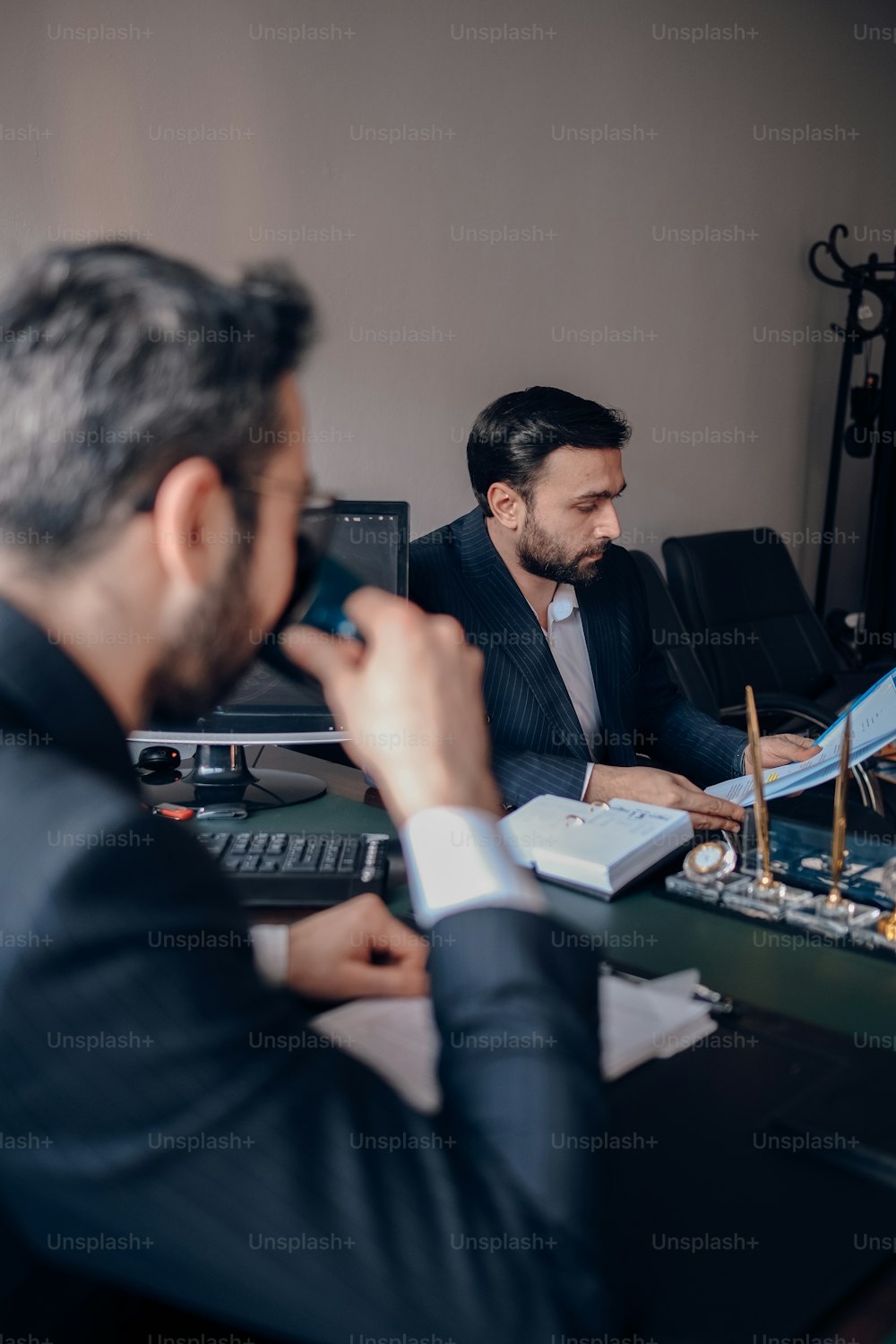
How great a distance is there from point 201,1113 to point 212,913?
112 millimetres

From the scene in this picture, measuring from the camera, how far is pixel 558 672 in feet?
7.83

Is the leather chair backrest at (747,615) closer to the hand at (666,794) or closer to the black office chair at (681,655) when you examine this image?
the black office chair at (681,655)

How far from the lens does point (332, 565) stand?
1084mm

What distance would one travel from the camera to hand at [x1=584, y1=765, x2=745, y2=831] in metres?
1.72

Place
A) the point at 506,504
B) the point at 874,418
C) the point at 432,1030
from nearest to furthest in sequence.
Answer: the point at 432,1030
the point at 506,504
the point at 874,418

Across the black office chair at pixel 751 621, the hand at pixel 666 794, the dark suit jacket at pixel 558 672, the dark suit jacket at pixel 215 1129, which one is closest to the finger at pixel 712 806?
the hand at pixel 666 794

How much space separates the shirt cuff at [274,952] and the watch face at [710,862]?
0.59 meters

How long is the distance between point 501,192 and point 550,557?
1638 millimetres

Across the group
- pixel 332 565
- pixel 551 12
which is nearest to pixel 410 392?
Result: pixel 551 12

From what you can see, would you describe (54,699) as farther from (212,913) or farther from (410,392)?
(410,392)

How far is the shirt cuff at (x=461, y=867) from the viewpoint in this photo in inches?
30.8

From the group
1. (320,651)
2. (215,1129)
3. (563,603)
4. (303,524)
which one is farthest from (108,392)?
(563,603)

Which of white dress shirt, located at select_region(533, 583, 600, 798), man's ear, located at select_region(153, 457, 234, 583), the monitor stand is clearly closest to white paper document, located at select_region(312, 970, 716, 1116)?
man's ear, located at select_region(153, 457, 234, 583)

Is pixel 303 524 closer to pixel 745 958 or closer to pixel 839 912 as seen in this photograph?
pixel 745 958
